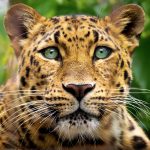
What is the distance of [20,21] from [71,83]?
1029mm

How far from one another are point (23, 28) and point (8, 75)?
1.31 m

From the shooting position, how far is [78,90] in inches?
184

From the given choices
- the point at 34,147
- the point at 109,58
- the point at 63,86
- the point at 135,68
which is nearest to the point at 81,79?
the point at 63,86

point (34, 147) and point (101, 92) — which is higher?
point (101, 92)

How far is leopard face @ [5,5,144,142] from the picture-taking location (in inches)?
190

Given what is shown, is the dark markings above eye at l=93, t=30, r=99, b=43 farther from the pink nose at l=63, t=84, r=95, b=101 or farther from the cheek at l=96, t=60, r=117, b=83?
the pink nose at l=63, t=84, r=95, b=101

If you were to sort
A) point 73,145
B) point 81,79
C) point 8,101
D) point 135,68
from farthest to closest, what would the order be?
point 135,68 → point 8,101 → point 73,145 → point 81,79

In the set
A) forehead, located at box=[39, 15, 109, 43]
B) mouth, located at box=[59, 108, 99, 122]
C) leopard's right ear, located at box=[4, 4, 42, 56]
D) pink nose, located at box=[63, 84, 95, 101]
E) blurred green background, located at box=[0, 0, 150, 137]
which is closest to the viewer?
pink nose, located at box=[63, 84, 95, 101]

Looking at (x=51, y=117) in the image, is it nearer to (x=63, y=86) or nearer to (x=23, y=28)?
(x=63, y=86)

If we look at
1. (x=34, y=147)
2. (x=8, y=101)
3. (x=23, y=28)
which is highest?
(x=23, y=28)

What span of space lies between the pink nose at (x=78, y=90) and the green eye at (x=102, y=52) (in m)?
0.46

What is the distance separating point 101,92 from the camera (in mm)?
4883

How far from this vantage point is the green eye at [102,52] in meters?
5.16

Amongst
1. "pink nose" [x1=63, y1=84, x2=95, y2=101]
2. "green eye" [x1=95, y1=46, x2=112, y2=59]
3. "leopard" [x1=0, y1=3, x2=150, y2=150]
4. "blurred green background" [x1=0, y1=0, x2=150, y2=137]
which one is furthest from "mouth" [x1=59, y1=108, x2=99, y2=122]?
"blurred green background" [x1=0, y1=0, x2=150, y2=137]
